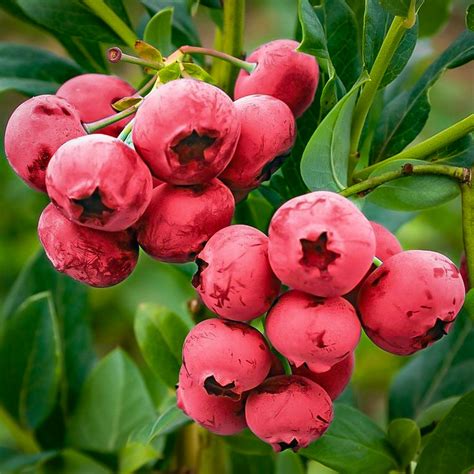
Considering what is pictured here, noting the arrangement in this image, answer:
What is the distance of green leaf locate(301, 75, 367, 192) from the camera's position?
0.61 m

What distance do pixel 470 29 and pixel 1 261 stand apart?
113cm

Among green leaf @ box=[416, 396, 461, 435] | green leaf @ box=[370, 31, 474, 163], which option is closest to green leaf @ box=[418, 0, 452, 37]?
green leaf @ box=[370, 31, 474, 163]

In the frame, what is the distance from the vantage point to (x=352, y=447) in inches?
28.2

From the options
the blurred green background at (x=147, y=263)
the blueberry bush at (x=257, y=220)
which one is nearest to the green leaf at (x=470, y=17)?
the blueberry bush at (x=257, y=220)

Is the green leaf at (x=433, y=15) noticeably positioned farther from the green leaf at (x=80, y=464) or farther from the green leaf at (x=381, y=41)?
the green leaf at (x=80, y=464)

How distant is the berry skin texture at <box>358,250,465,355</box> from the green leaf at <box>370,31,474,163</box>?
228mm

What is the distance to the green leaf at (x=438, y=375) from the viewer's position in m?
0.90

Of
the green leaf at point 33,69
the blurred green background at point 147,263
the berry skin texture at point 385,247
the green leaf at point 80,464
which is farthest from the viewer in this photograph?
the blurred green background at point 147,263

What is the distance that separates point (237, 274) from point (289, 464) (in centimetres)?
40

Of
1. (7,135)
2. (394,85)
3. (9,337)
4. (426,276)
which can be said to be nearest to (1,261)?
(9,337)

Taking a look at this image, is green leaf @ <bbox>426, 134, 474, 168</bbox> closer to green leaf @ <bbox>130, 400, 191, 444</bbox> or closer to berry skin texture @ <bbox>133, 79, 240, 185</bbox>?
berry skin texture @ <bbox>133, 79, 240, 185</bbox>

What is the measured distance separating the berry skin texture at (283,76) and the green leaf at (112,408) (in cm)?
43

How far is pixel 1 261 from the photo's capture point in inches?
62.8

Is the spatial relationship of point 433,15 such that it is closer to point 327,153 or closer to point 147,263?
point 327,153
